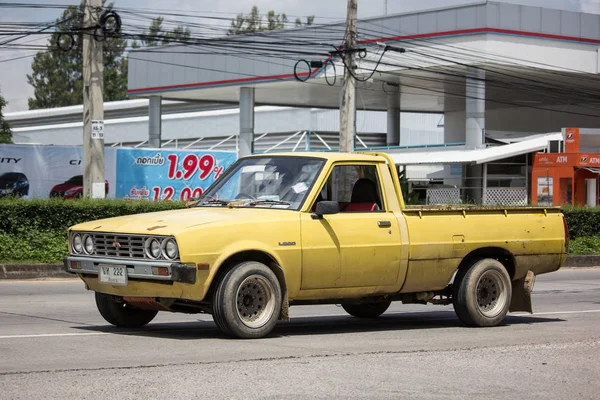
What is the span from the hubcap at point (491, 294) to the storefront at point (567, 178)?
2313 cm

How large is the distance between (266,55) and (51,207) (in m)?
26.0

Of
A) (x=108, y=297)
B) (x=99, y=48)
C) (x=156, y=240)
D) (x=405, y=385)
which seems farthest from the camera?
(x=99, y=48)

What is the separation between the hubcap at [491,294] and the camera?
1075 centimetres

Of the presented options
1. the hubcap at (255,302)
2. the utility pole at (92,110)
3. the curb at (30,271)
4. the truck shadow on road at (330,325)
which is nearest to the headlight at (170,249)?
the hubcap at (255,302)

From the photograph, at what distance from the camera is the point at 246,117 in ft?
155

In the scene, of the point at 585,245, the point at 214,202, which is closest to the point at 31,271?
the point at 214,202

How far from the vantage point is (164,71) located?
4934cm

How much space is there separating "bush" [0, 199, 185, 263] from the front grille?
32.9ft

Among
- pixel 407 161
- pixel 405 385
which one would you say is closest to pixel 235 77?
pixel 407 161

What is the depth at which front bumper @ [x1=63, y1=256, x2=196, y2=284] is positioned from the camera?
27.8ft

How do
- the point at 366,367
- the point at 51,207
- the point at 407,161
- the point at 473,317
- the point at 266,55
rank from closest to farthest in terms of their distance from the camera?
the point at 366,367, the point at 473,317, the point at 51,207, the point at 407,161, the point at 266,55

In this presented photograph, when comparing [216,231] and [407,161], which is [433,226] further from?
[407,161]

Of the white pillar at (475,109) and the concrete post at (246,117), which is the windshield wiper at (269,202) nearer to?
the white pillar at (475,109)

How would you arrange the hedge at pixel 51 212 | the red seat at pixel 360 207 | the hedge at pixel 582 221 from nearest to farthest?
1. the red seat at pixel 360 207
2. the hedge at pixel 51 212
3. the hedge at pixel 582 221
